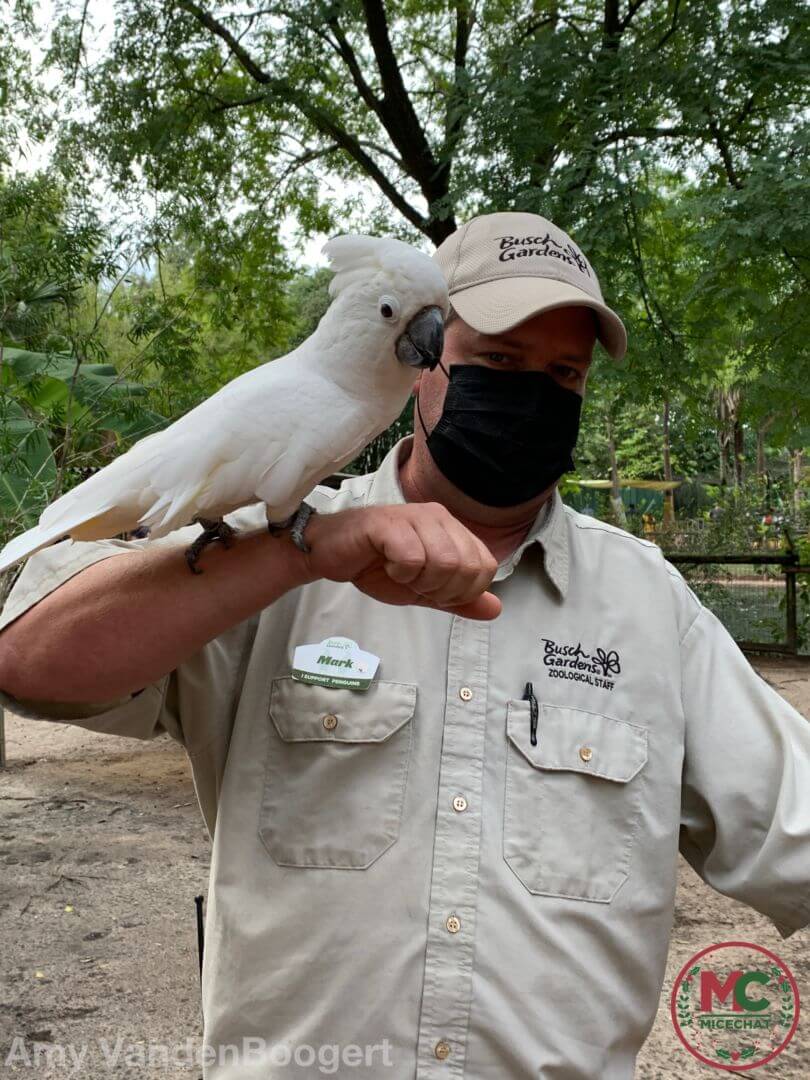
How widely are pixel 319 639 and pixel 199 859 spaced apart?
159 inches

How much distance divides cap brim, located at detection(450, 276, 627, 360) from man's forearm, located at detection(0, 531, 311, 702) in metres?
0.74

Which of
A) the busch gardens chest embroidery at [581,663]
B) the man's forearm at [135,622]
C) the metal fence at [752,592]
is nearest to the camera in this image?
the man's forearm at [135,622]

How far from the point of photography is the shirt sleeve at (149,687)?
4.72 ft

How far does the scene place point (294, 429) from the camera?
1.54 m

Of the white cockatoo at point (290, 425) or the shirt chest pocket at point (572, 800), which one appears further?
the shirt chest pocket at point (572, 800)

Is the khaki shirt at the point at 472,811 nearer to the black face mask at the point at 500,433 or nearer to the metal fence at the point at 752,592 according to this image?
the black face mask at the point at 500,433

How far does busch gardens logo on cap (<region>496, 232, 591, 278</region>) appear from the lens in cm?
197

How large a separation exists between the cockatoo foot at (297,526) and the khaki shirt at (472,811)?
0.75ft

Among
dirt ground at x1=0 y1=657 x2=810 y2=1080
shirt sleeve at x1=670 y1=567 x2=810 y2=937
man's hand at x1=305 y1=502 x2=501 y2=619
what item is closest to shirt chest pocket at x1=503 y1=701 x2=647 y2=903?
shirt sleeve at x1=670 y1=567 x2=810 y2=937

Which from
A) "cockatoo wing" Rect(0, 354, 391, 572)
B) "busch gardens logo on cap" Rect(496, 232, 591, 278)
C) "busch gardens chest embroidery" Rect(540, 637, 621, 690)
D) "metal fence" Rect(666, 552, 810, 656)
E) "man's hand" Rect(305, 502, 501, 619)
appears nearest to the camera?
"man's hand" Rect(305, 502, 501, 619)

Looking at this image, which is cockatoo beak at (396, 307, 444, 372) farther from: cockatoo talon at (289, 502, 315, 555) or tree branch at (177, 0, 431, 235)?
tree branch at (177, 0, 431, 235)

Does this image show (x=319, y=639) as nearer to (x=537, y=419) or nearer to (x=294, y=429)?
(x=294, y=429)

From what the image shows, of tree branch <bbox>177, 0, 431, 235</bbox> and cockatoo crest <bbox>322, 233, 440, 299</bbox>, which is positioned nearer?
cockatoo crest <bbox>322, 233, 440, 299</bbox>

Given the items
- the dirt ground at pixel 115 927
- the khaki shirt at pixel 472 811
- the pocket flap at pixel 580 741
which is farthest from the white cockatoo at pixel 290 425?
the dirt ground at pixel 115 927
